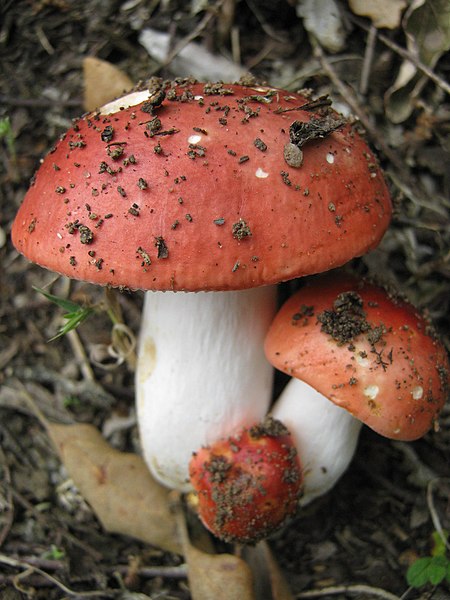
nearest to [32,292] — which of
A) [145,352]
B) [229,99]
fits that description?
[145,352]

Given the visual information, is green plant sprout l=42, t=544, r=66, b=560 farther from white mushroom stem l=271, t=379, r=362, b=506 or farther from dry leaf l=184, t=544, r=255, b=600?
white mushroom stem l=271, t=379, r=362, b=506

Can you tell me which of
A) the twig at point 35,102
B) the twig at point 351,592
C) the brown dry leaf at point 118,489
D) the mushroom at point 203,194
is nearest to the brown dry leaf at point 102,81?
the twig at point 35,102

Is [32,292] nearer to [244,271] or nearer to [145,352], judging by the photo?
[145,352]

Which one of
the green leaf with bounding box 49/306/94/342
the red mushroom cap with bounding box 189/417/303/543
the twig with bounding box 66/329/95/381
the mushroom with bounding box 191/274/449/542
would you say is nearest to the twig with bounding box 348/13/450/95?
the mushroom with bounding box 191/274/449/542

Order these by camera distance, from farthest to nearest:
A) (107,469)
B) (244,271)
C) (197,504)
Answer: (107,469)
(197,504)
(244,271)

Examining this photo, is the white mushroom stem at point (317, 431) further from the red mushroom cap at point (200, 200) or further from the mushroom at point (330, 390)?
the red mushroom cap at point (200, 200)

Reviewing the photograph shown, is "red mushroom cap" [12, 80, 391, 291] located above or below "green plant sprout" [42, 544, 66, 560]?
above
